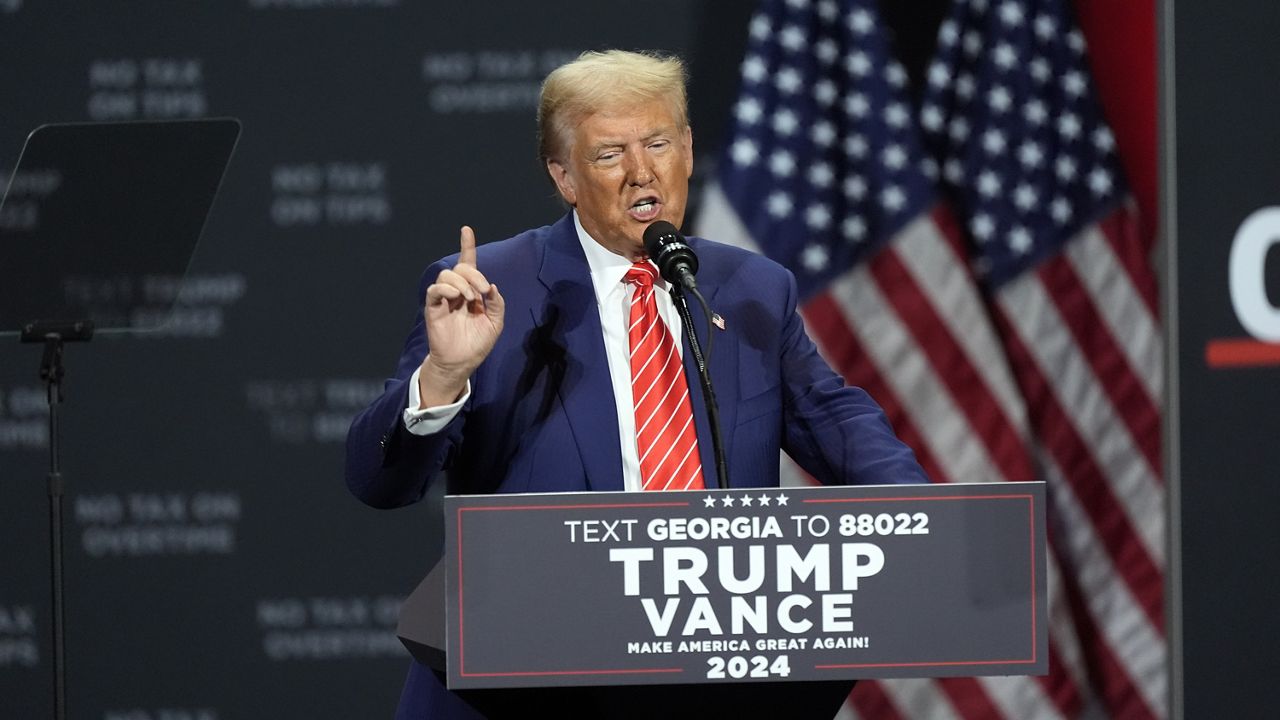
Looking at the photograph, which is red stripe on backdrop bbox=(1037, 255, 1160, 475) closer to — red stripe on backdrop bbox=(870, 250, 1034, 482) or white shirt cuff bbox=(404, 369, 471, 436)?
red stripe on backdrop bbox=(870, 250, 1034, 482)

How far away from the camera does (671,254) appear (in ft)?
5.45

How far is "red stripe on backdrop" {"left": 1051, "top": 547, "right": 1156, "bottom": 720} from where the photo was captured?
3682 mm

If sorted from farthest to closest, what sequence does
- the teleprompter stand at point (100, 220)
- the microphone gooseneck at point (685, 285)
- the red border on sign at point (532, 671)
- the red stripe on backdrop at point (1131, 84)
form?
the red stripe on backdrop at point (1131, 84) → the teleprompter stand at point (100, 220) → the microphone gooseneck at point (685, 285) → the red border on sign at point (532, 671)

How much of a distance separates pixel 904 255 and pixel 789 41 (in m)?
0.61

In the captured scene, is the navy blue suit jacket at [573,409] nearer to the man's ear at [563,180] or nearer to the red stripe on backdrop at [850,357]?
the man's ear at [563,180]

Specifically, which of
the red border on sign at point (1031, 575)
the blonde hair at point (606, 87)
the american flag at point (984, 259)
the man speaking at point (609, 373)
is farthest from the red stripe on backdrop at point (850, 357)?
the red border on sign at point (1031, 575)

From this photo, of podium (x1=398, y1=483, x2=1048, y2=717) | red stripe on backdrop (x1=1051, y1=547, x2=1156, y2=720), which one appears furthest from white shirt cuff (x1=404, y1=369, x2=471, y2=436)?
red stripe on backdrop (x1=1051, y1=547, x2=1156, y2=720)

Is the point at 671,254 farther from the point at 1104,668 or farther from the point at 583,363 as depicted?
the point at 1104,668

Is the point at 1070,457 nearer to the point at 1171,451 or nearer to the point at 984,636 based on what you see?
the point at 1171,451

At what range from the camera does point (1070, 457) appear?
366cm

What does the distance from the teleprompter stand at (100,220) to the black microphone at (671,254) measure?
1590 millimetres

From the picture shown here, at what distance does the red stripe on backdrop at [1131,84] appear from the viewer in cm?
364

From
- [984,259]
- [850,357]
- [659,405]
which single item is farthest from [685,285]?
[984,259]

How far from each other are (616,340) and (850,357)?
190 centimetres
